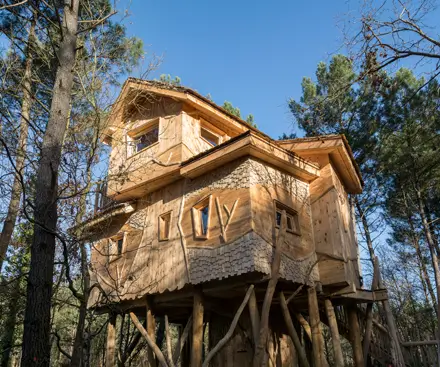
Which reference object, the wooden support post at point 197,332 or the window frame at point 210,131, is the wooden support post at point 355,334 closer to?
the wooden support post at point 197,332

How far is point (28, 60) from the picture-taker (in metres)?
12.4

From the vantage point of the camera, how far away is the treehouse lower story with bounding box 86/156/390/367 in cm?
849

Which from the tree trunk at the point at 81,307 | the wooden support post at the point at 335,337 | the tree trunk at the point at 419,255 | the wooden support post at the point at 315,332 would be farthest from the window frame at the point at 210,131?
the tree trunk at the point at 419,255

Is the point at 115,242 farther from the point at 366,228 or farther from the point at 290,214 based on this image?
the point at 366,228

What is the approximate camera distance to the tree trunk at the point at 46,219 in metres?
4.70

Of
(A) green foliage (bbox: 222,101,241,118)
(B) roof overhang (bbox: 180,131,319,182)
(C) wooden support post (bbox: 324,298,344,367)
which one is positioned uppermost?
(A) green foliage (bbox: 222,101,241,118)

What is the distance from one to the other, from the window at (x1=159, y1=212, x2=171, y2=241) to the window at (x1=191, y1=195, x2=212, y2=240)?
0.98 m

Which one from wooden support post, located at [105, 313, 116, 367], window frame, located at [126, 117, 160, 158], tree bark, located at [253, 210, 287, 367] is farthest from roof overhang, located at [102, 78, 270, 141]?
wooden support post, located at [105, 313, 116, 367]

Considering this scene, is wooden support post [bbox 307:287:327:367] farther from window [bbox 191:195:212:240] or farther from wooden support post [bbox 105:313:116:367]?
wooden support post [bbox 105:313:116:367]

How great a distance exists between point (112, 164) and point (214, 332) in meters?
5.74

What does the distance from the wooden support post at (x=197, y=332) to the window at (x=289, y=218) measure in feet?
8.13

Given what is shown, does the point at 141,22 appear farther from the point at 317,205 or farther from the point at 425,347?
the point at 425,347

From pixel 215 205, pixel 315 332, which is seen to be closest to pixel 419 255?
pixel 315 332

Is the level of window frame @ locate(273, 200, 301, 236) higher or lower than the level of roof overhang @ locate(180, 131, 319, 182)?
lower
